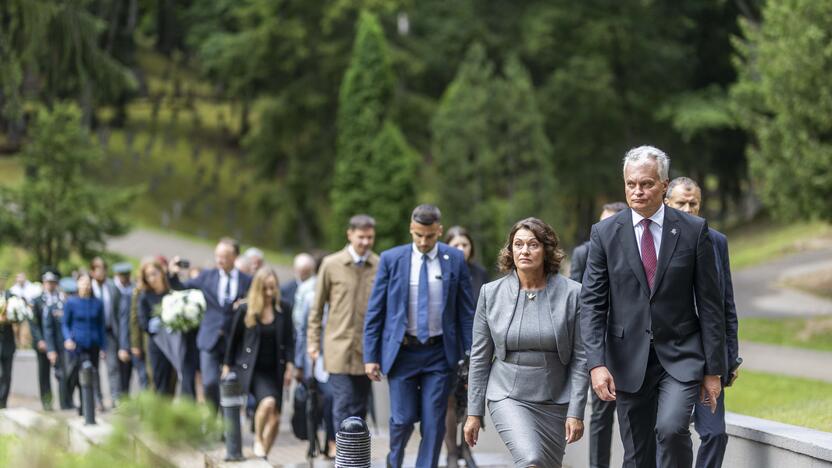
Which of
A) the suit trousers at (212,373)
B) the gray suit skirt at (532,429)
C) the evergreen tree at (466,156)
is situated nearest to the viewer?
the gray suit skirt at (532,429)

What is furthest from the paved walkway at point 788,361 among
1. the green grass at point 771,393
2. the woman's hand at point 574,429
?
the woman's hand at point 574,429

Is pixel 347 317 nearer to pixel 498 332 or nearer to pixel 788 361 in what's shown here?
pixel 498 332

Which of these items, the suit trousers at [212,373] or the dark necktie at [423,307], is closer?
the dark necktie at [423,307]

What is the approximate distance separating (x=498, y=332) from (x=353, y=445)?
130 centimetres

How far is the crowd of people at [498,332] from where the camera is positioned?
6812 millimetres

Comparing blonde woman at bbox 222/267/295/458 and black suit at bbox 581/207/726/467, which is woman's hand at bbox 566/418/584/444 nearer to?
black suit at bbox 581/207/726/467

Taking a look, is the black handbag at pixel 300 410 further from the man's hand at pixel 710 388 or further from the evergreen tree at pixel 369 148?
the evergreen tree at pixel 369 148

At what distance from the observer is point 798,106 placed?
2569 cm

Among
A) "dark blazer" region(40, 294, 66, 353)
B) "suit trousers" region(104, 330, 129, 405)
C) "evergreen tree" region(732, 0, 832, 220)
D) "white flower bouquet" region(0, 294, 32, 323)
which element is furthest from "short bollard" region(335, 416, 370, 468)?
"evergreen tree" region(732, 0, 832, 220)

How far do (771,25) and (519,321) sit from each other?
73.7 feet

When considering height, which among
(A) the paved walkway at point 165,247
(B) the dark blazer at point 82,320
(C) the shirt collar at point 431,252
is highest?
(C) the shirt collar at point 431,252

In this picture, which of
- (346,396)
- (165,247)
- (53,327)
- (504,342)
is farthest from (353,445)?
(165,247)

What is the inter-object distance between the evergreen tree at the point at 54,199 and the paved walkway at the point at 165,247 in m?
12.1

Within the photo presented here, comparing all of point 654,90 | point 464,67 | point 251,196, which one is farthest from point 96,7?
point 654,90
